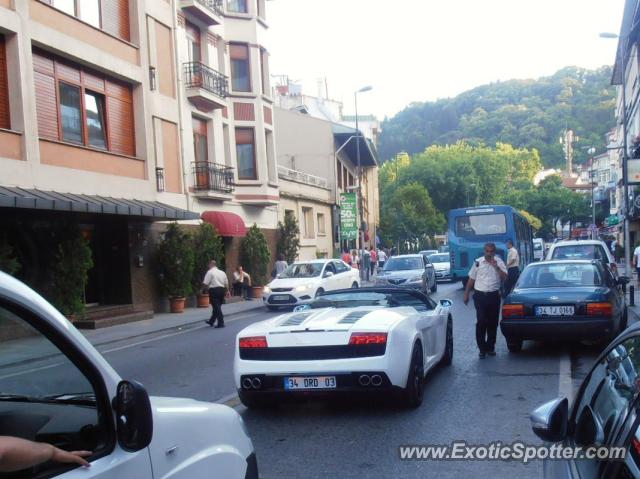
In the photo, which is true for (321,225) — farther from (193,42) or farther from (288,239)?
(193,42)

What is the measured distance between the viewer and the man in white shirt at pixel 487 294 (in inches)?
377

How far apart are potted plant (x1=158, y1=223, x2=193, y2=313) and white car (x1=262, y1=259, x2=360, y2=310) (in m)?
2.76

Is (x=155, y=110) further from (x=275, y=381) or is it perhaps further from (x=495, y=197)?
(x=495, y=197)

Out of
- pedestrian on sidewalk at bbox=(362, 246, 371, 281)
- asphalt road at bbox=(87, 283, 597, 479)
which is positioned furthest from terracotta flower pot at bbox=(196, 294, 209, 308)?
pedestrian on sidewalk at bbox=(362, 246, 371, 281)

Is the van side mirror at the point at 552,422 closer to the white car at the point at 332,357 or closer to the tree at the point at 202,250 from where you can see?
the white car at the point at 332,357

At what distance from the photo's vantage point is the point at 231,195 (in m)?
26.0

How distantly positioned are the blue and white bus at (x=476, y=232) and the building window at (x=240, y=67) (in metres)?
10.9

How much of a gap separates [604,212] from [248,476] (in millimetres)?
85279

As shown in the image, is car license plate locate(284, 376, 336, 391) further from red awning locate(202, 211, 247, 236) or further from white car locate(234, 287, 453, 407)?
red awning locate(202, 211, 247, 236)

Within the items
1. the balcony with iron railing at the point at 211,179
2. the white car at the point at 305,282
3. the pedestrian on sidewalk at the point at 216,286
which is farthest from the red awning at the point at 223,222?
the pedestrian on sidewalk at the point at 216,286

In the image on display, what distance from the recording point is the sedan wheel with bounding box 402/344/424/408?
6449 millimetres

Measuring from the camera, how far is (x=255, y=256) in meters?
27.2

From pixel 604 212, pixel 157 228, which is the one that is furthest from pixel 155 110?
pixel 604 212

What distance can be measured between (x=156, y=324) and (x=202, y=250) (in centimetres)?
535
